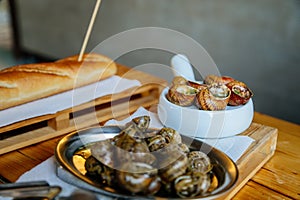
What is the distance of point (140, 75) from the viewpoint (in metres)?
1.30

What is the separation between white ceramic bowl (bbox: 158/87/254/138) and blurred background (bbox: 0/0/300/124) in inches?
51.1

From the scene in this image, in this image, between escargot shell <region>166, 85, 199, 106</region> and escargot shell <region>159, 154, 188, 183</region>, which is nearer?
escargot shell <region>159, 154, 188, 183</region>

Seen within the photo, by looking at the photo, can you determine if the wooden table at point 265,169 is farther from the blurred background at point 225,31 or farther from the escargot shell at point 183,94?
the blurred background at point 225,31

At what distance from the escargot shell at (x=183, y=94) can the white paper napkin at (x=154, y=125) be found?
0.29 ft

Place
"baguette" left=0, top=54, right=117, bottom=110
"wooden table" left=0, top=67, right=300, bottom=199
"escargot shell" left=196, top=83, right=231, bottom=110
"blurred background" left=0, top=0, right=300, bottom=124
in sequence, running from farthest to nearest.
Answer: "blurred background" left=0, top=0, right=300, bottom=124 < "baguette" left=0, top=54, right=117, bottom=110 < "escargot shell" left=196, top=83, right=231, bottom=110 < "wooden table" left=0, top=67, right=300, bottom=199

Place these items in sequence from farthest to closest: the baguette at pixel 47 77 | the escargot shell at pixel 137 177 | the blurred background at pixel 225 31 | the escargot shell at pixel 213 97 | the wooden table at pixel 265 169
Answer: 1. the blurred background at pixel 225 31
2. the baguette at pixel 47 77
3. the escargot shell at pixel 213 97
4. the wooden table at pixel 265 169
5. the escargot shell at pixel 137 177

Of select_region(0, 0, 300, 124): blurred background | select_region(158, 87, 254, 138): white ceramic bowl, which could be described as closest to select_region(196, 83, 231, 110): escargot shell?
select_region(158, 87, 254, 138): white ceramic bowl

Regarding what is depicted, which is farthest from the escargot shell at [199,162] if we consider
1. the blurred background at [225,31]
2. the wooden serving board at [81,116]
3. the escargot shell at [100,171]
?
the blurred background at [225,31]

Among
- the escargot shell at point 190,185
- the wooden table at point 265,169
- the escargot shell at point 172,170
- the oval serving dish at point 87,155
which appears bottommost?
the wooden table at point 265,169

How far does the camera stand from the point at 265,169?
0.87 m

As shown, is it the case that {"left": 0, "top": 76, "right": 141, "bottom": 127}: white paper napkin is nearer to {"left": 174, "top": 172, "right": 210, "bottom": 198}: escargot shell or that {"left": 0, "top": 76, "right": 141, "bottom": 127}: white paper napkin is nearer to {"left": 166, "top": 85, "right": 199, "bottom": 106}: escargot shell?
{"left": 166, "top": 85, "right": 199, "bottom": 106}: escargot shell

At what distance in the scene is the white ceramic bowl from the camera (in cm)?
89

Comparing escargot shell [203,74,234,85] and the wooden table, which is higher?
escargot shell [203,74,234,85]

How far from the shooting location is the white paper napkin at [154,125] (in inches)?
26.8
